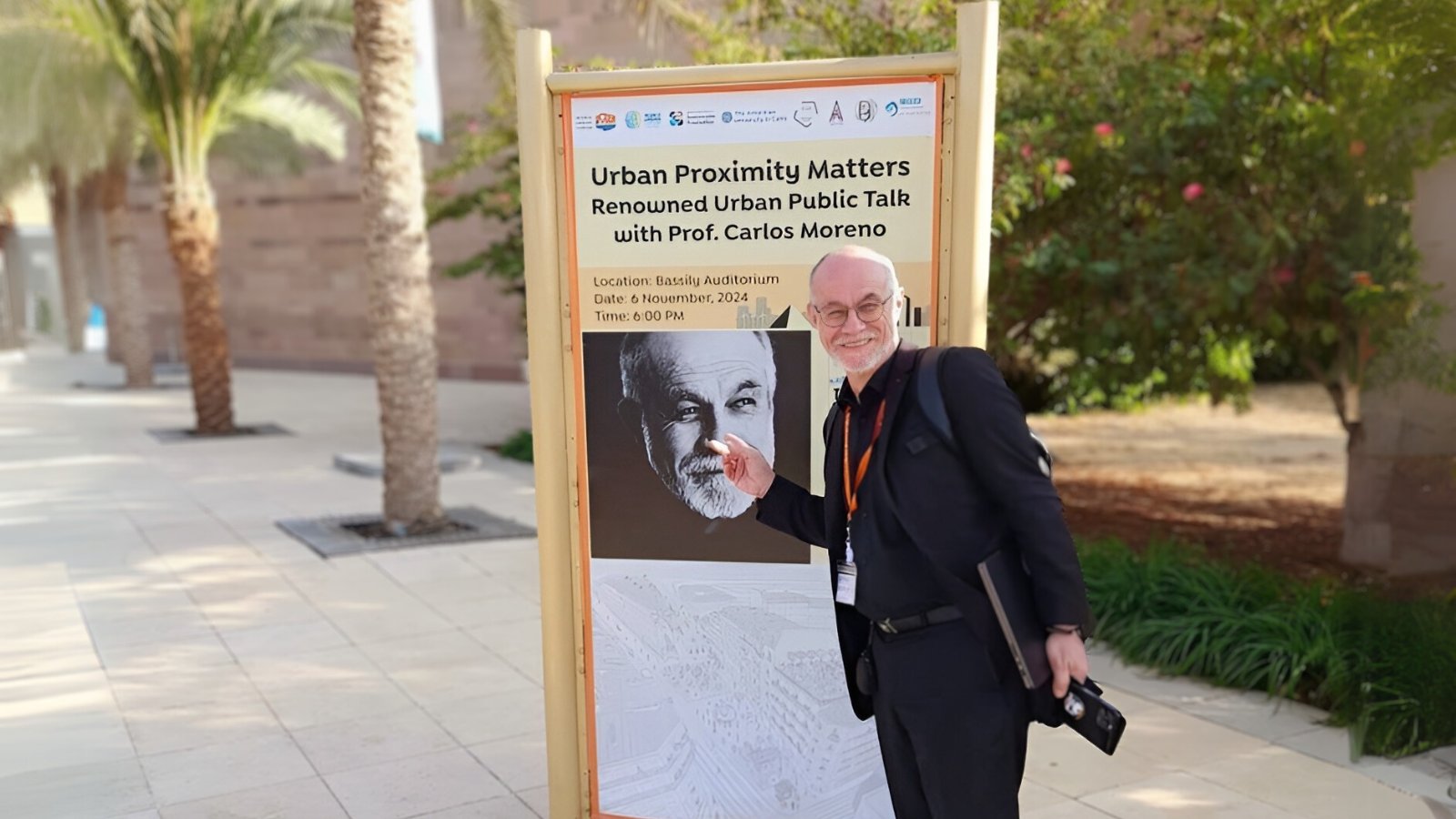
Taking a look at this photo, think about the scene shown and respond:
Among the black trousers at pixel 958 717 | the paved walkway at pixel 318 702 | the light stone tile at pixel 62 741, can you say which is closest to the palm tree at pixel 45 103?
the paved walkway at pixel 318 702

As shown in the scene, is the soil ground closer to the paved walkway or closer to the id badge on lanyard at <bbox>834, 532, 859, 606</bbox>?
the paved walkway

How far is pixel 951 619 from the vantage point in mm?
2506

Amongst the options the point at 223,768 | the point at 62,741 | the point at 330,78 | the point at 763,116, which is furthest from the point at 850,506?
the point at 330,78

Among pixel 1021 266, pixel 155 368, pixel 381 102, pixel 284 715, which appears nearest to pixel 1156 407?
pixel 1021 266

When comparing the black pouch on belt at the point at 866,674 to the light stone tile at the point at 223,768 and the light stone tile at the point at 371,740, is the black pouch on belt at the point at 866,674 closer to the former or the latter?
the light stone tile at the point at 371,740

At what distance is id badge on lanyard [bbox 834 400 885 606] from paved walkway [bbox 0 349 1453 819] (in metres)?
1.73

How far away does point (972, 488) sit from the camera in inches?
97.6

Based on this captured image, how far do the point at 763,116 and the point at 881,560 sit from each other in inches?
47.0

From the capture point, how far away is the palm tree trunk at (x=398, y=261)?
8094 mm

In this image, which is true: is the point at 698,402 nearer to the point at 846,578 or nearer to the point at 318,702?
the point at 846,578

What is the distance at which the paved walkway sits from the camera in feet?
13.4

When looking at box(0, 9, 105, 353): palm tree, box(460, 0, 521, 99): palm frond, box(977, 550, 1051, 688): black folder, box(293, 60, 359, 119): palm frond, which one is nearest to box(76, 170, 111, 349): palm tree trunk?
box(0, 9, 105, 353): palm tree

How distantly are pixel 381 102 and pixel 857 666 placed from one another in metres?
6.50

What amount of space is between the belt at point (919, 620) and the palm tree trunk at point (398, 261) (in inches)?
237
